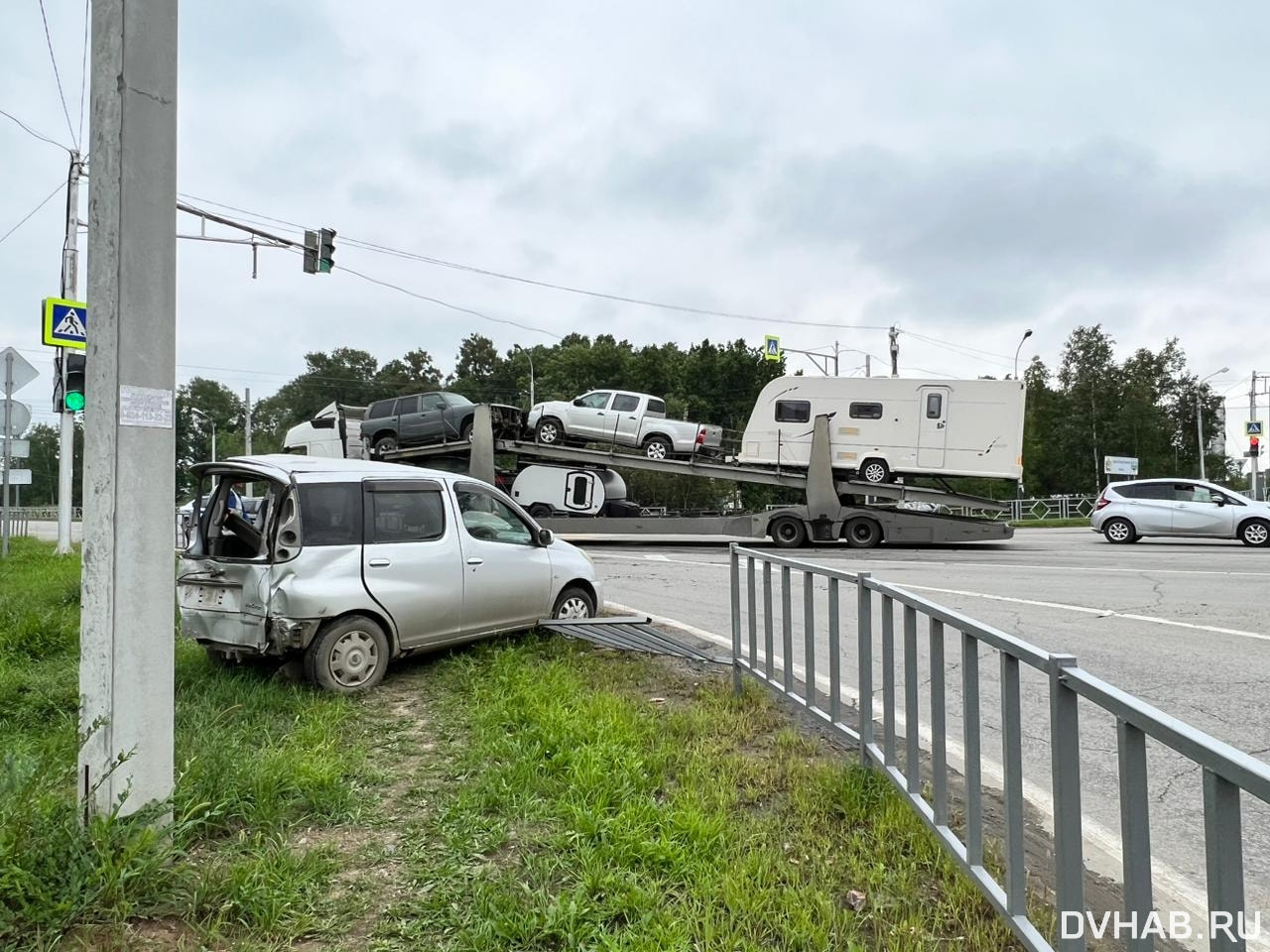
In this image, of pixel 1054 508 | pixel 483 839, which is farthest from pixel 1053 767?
pixel 1054 508

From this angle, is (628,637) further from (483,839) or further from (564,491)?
(564,491)

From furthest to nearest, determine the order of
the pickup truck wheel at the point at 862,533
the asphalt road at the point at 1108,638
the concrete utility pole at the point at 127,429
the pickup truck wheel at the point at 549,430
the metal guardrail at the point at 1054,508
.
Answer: the metal guardrail at the point at 1054,508 → the pickup truck wheel at the point at 549,430 → the pickup truck wheel at the point at 862,533 → the asphalt road at the point at 1108,638 → the concrete utility pole at the point at 127,429

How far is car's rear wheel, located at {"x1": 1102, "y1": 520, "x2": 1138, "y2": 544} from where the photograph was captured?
2005 cm

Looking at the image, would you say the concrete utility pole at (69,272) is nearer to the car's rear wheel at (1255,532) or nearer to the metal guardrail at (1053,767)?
the metal guardrail at (1053,767)

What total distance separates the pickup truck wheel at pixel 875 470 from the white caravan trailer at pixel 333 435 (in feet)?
39.9

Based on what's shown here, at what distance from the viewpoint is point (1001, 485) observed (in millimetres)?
57812

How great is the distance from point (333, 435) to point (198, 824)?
17934mm

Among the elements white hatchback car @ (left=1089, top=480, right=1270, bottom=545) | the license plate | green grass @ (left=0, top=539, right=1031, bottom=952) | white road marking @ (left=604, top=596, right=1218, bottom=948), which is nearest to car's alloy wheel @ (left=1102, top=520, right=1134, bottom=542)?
white hatchback car @ (left=1089, top=480, right=1270, bottom=545)

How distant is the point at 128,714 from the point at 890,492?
57.0 feet

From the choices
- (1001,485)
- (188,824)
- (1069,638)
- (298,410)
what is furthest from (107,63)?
(298,410)

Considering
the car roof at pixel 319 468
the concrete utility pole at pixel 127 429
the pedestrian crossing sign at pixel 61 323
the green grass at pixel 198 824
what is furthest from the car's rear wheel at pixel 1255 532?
the pedestrian crossing sign at pixel 61 323

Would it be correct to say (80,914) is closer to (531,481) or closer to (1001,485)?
(531,481)

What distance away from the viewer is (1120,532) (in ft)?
66.2

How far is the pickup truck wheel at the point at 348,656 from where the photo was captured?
538 centimetres
